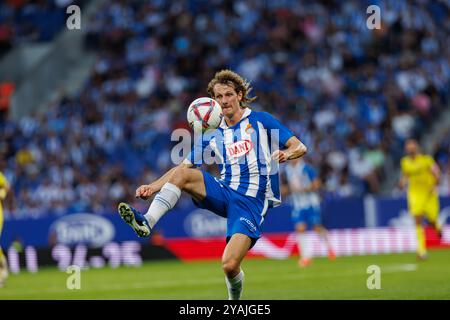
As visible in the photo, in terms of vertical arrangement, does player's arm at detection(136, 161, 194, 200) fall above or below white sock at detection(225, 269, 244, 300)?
above

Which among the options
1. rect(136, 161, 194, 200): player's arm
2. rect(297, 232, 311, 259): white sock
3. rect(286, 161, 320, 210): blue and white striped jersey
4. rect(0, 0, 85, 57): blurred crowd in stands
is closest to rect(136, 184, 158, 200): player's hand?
rect(136, 161, 194, 200): player's arm

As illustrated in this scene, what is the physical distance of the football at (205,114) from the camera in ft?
35.6

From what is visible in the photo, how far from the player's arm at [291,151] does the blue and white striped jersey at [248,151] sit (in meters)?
0.09

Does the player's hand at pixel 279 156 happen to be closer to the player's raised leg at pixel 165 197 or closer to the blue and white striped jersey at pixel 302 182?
the player's raised leg at pixel 165 197

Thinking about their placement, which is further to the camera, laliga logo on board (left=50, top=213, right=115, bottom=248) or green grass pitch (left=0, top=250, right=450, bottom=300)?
laliga logo on board (left=50, top=213, right=115, bottom=248)

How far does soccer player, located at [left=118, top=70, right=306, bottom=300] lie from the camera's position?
10.7 meters

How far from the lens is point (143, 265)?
75.1ft

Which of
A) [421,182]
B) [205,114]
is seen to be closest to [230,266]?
[205,114]

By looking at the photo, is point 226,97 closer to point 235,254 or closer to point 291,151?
point 291,151

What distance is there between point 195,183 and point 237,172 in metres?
0.65

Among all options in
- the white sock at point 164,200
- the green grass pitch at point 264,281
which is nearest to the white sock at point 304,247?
the green grass pitch at point 264,281

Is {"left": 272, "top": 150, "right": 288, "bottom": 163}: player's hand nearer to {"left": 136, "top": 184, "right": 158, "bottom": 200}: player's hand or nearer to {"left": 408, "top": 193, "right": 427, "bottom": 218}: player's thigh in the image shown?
{"left": 136, "top": 184, "right": 158, "bottom": 200}: player's hand

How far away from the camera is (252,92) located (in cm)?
2862

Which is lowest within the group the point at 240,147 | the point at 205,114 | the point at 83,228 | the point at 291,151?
the point at 83,228
